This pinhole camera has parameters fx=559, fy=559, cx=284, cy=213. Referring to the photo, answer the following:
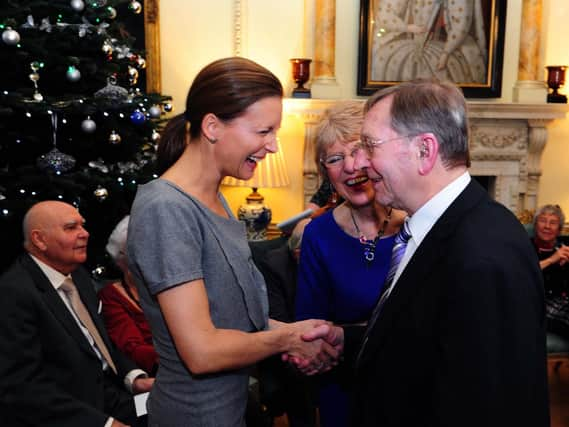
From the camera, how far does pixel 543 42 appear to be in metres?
5.48

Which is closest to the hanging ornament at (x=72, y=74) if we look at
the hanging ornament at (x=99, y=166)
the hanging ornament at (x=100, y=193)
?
the hanging ornament at (x=99, y=166)

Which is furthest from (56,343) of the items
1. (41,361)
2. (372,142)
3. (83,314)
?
(372,142)

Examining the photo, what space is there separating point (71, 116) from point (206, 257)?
245 centimetres

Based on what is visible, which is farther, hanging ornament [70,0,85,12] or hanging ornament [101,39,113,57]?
hanging ornament [101,39,113,57]

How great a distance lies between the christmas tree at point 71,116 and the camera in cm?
304

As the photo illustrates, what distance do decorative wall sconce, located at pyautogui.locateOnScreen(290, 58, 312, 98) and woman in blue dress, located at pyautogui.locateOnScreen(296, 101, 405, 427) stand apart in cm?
347

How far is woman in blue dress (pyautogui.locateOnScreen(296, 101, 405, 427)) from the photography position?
1692mm

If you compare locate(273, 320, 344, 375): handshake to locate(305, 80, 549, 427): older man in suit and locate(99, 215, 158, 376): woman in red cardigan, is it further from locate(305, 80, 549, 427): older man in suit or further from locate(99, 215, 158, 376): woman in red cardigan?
locate(99, 215, 158, 376): woman in red cardigan

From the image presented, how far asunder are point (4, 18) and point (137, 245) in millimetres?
2397

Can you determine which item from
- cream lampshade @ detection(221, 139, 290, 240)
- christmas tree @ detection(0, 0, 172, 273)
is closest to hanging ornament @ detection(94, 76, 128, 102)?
christmas tree @ detection(0, 0, 172, 273)

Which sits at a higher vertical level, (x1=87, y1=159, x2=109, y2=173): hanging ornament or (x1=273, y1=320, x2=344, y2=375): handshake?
(x1=87, y1=159, x2=109, y2=173): hanging ornament

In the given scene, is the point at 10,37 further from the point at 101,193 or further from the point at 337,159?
the point at 337,159

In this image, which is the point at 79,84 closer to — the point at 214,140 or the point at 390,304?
the point at 214,140

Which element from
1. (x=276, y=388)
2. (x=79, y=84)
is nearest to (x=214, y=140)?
(x=276, y=388)
